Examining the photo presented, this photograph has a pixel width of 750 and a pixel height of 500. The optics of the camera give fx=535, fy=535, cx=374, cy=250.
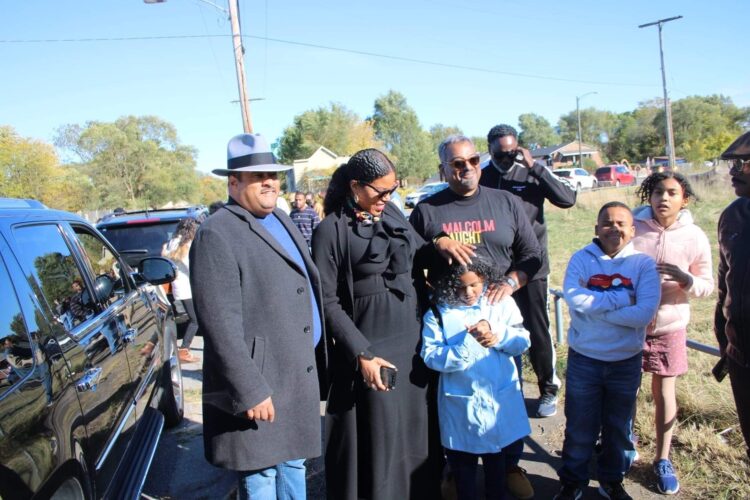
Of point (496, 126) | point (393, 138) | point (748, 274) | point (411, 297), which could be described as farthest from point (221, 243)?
point (393, 138)

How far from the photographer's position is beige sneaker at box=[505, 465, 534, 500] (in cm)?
305

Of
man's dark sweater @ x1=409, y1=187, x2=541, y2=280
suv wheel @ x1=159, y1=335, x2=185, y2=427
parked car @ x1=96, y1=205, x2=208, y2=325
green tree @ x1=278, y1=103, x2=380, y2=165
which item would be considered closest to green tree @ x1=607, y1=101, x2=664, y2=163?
green tree @ x1=278, y1=103, x2=380, y2=165

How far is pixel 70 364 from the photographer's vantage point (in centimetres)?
215

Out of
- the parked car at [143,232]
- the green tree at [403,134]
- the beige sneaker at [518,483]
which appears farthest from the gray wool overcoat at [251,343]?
the green tree at [403,134]

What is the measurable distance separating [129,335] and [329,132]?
63542mm

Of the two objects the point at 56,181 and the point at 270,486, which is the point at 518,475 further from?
the point at 56,181

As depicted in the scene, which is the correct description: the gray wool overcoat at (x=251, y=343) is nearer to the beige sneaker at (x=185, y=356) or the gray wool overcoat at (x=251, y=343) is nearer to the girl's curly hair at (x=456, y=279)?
the girl's curly hair at (x=456, y=279)

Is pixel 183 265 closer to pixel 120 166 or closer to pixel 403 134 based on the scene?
pixel 120 166

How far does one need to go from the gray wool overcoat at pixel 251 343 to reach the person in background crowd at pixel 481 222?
1.09 m

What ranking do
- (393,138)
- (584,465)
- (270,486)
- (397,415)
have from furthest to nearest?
(393,138) < (584,465) < (397,415) < (270,486)

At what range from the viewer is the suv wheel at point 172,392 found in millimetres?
4254

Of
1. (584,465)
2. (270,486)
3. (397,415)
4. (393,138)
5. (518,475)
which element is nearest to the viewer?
(270,486)

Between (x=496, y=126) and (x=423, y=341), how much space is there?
187cm

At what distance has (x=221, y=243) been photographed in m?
2.16
